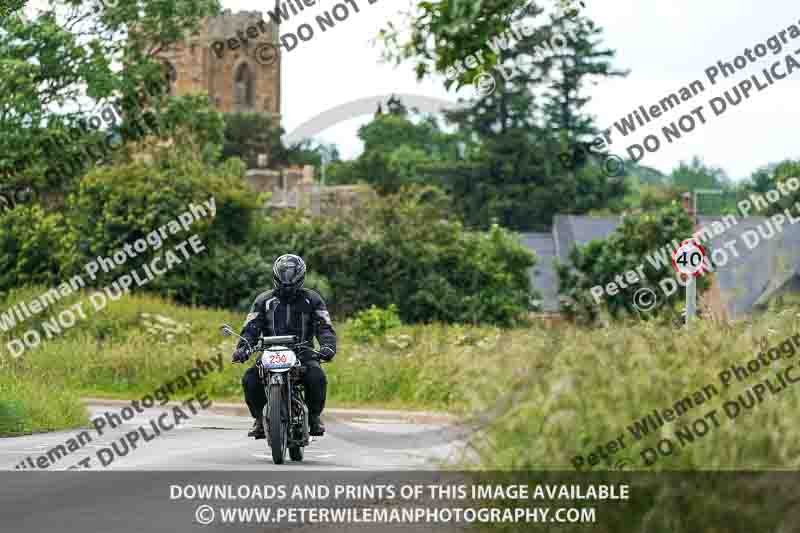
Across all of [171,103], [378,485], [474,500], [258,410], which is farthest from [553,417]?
[171,103]

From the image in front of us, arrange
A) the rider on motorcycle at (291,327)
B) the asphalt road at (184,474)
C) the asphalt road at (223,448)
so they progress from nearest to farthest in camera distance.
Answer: the asphalt road at (184,474) < the rider on motorcycle at (291,327) < the asphalt road at (223,448)

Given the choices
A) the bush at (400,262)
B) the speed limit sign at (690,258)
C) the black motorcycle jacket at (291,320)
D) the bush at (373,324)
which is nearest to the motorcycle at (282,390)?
the black motorcycle jacket at (291,320)

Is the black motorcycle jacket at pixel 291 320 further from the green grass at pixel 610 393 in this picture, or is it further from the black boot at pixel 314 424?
the green grass at pixel 610 393

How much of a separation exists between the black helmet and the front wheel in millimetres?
862

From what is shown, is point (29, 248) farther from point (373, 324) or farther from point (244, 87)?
point (244, 87)

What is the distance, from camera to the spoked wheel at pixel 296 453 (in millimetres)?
14405

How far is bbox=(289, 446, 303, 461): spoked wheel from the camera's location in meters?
14.4

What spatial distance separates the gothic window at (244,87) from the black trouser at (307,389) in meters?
131

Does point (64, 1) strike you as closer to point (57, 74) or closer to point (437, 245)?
point (57, 74)

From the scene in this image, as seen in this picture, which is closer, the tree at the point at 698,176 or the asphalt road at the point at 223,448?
the asphalt road at the point at 223,448

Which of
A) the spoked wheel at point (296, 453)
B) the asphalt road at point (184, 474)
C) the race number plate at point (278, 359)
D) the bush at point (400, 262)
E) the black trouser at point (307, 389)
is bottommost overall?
the asphalt road at point (184, 474)

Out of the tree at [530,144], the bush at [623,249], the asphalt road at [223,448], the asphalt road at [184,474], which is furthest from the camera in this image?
the tree at [530,144]

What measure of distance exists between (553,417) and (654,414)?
565 millimetres

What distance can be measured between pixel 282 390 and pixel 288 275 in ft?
3.32
